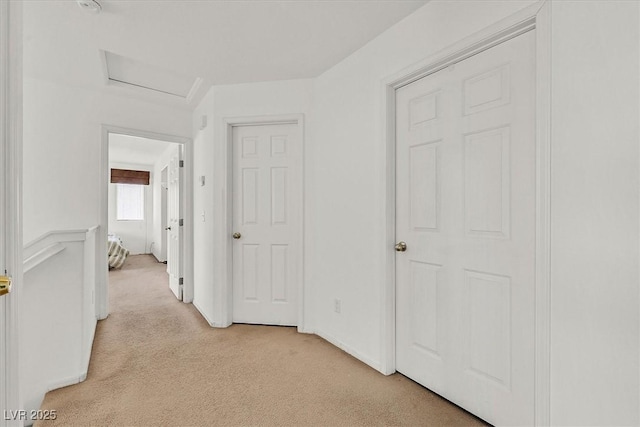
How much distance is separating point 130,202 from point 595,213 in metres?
8.95

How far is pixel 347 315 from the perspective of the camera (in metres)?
2.51

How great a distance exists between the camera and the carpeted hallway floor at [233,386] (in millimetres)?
1705

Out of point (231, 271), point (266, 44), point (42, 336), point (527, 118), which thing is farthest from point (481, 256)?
point (42, 336)

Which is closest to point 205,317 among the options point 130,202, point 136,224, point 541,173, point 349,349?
point 349,349

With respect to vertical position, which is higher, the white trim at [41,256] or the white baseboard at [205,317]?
the white trim at [41,256]

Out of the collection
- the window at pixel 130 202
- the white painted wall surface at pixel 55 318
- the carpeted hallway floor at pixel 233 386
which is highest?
the window at pixel 130 202

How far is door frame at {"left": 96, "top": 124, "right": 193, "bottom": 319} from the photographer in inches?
128

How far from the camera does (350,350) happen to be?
2451mm

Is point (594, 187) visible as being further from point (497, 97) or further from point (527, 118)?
→ point (497, 97)

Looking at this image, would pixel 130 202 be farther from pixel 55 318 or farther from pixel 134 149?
pixel 55 318

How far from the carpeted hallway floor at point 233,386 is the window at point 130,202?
5.83m

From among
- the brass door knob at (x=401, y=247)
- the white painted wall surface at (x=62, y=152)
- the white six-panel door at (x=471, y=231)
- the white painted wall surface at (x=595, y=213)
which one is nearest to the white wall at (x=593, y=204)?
the white painted wall surface at (x=595, y=213)

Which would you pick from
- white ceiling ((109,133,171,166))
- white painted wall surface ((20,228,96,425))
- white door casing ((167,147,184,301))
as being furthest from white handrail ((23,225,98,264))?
white ceiling ((109,133,171,166))

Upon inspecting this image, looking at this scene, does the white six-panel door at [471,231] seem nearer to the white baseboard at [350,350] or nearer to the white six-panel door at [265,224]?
the white baseboard at [350,350]
